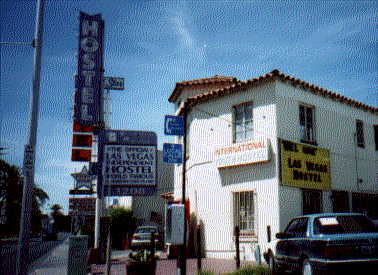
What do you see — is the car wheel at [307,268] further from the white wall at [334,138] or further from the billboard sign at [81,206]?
the billboard sign at [81,206]

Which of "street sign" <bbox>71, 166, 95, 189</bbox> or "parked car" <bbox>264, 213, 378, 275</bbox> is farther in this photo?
"street sign" <bbox>71, 166, 95, 189</bbox>

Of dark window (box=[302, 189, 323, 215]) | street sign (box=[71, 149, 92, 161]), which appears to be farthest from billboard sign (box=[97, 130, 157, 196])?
dark window (box=[302, 189, 323, 215])

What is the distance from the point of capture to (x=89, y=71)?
598 inches

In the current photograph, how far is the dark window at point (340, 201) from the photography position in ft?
49.9

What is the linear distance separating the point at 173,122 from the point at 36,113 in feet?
10.4

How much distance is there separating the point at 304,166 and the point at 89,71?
30.5 ft

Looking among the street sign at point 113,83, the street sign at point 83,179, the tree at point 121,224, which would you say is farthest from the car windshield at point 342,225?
the tree at point 121,224

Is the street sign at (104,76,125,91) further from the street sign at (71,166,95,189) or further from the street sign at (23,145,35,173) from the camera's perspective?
the street sign at (23,145,35,173)

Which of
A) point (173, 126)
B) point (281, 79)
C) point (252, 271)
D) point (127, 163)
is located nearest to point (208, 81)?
point (281, 79)

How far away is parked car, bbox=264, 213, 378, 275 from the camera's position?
23.4ft

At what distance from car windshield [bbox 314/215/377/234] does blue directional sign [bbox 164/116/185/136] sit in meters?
3.66

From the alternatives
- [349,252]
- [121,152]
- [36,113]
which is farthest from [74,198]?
[349,252]

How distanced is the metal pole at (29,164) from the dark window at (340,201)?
1163cm

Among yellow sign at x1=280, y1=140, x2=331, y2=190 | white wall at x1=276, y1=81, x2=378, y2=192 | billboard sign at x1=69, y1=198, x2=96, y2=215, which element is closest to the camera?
yellow sign at x1=280, y1=140, x2=331, y2=190
